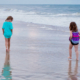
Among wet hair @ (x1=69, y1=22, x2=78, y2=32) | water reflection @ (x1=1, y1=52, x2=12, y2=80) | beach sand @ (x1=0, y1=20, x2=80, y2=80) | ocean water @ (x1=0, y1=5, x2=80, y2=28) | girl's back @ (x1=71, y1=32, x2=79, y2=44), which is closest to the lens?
water reflection @ (x1=1, y1=52, x2=12, y2=80)

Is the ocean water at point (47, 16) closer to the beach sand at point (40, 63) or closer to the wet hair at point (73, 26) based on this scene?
the beach sand at point (40, 63)

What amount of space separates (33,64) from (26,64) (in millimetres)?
186

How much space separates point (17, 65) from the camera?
634cm

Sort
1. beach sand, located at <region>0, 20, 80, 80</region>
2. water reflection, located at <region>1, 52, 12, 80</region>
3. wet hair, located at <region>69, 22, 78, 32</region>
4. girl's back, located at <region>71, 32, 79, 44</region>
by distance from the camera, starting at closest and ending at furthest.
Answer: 1. water reflection, located at <region>1, 52, 12, 80</region>
2. beach sand, located at <region>0, 20, 80, 80</region>
3. wet hair, located at <region>69, 22, 78, 32</region>
4. girl's back, located at <region>71, 32, 79, 44</region>

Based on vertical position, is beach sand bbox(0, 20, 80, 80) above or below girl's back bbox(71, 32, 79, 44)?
below

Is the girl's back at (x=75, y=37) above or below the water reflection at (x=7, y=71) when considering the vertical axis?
above

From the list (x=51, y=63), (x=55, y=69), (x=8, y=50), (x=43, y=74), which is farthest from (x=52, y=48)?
(x=43, y=74)

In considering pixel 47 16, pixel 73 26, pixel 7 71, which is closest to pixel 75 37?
pixel 73 26

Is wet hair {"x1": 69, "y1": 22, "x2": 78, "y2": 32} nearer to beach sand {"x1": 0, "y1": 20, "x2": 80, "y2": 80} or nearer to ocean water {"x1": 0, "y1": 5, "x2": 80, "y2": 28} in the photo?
beach sand {"x1": 0, "y1": 20, "x2": 80, "y2": 80}

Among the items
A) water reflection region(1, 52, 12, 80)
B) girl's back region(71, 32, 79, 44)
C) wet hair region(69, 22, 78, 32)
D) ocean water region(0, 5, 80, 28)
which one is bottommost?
water reflection region(1, 52, 12, 80)

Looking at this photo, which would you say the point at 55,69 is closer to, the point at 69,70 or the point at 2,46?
the point at 69,70

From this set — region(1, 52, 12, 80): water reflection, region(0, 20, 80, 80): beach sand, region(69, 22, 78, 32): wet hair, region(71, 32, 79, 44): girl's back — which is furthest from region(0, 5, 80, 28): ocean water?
region(1, 52, 12, 80): water reflection

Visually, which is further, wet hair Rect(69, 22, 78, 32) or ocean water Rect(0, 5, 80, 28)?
ocean water Rect(0, 5, 80, 28)

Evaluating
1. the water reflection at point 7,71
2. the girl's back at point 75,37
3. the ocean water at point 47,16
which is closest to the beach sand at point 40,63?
the water reflection at point 7,71
